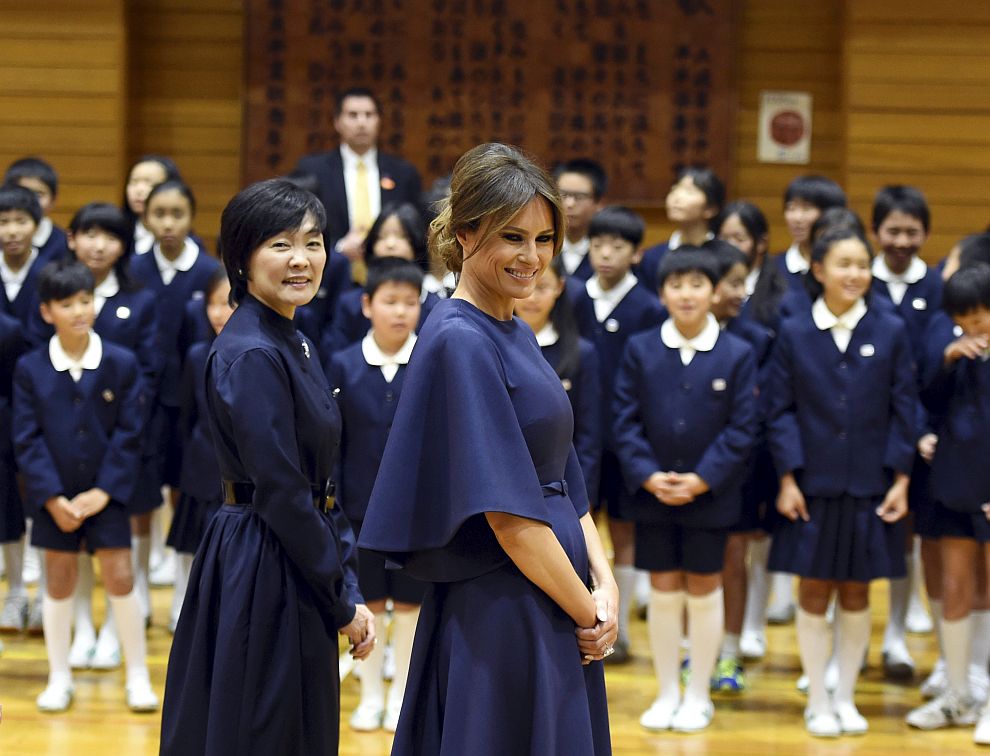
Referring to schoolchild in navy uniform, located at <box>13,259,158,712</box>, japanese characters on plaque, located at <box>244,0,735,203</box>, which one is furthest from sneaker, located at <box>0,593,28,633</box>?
japanese characters on plaque, located at <box>244,0,735,203</box>

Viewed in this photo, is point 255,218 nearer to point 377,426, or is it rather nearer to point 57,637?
point 377,426

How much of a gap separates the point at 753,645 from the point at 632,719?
2.71 feet

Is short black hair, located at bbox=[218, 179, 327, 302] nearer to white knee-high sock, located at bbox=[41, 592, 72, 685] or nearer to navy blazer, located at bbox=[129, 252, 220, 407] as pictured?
white knee-high sock, located at bbox=[41, 592, 72, 685]

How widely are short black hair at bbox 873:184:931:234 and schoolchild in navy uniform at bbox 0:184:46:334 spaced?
3072 millimetres

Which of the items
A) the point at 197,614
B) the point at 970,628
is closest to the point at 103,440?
the point at 197,614

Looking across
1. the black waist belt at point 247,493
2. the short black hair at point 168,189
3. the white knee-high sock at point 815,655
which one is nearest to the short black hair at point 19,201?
the short black hair at point 168,189

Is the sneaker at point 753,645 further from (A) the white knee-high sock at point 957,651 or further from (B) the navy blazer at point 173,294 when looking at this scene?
(B) the navy blazer at point 173,294

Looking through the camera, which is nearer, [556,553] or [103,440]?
[556,553]

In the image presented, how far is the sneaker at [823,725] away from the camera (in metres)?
4.02

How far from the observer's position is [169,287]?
16.5 ft

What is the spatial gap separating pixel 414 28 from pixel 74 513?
386cm

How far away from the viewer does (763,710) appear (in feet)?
13.9

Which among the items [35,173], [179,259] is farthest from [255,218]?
[35,173]

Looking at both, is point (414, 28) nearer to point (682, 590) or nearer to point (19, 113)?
point (19, 113)
